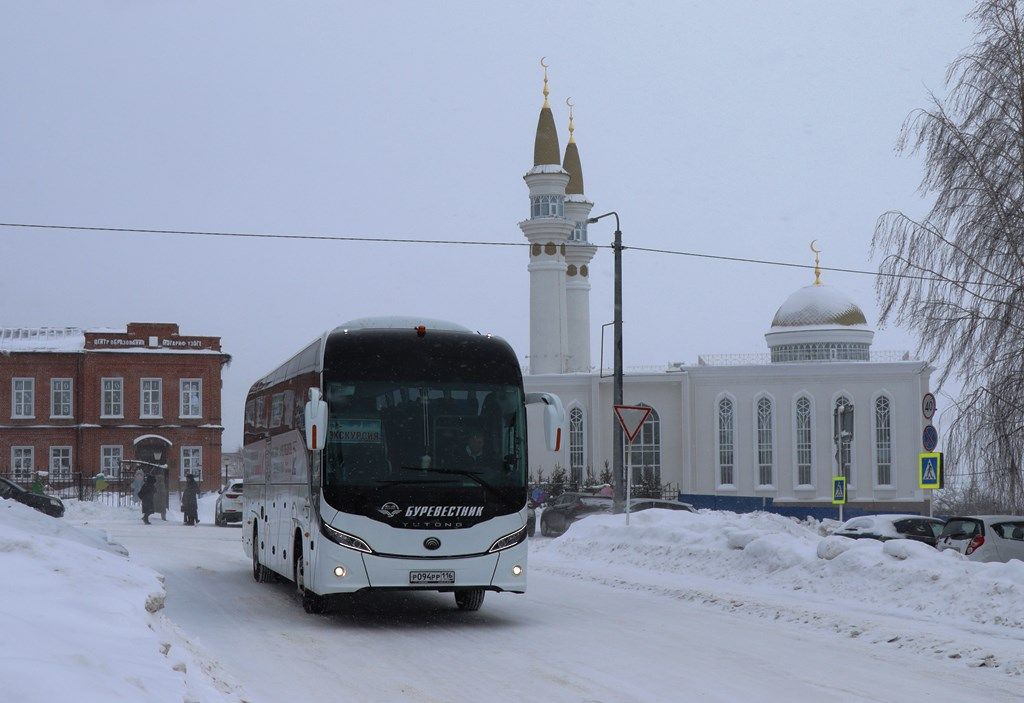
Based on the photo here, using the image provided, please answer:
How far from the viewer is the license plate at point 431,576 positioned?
1309 centimetres

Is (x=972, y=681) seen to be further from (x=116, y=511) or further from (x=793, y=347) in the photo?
(x=793, y=347)

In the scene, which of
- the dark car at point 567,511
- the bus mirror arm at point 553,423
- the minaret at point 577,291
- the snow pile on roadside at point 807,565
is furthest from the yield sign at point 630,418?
the minaret at point 577,291

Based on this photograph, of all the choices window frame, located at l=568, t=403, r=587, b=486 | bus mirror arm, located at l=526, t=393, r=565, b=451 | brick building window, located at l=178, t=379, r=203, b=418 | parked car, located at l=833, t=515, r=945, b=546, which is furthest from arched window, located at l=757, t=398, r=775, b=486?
bus mirror arm, located at l=526, t=393, r=565, b=451

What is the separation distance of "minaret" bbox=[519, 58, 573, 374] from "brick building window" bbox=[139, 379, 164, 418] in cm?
2163

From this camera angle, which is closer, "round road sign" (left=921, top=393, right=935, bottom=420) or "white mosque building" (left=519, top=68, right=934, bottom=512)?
"round road sign" (left=921, top=393, right=935, bottom=420)

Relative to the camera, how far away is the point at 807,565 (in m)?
17.0

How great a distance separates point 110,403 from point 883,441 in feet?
135

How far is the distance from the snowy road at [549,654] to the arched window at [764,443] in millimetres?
52176

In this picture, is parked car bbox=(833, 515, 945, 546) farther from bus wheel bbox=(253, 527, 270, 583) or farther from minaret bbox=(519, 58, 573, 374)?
minaret bbox=(519, 58, 573, 374)

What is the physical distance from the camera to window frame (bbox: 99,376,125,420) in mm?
68500

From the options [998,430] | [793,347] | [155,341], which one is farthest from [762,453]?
[998,430]

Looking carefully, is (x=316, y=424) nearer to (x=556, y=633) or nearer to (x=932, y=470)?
(x=556, y=633)

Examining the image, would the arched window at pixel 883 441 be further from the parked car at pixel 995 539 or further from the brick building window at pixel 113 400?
the parked car at pixel 995 539

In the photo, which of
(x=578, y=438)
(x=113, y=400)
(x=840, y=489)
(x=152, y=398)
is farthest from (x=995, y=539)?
(x=113, y=400)
